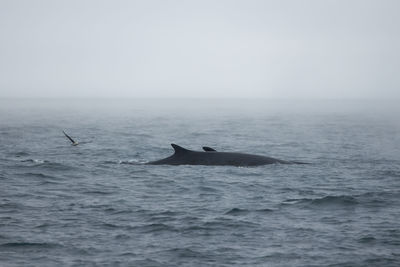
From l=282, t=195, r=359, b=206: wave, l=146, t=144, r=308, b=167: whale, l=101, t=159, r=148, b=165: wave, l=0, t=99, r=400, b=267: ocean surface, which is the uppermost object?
l=146, t=144, r=308, b=167: whale

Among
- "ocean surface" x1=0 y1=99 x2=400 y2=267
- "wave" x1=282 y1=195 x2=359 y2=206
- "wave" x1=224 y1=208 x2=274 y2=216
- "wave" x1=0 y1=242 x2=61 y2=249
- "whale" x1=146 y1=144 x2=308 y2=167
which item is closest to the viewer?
"ocean surface" x1=0 y1=99 x2=400 y2=267

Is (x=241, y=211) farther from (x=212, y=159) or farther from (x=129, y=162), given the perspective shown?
(x=129, y=162)

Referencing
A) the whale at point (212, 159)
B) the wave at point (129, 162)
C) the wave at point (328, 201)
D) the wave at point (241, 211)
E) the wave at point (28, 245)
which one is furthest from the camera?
the wave at point (129, 162)

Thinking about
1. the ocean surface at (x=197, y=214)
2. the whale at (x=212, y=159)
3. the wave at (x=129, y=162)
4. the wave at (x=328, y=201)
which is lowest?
the wave at (x=129, y=162)

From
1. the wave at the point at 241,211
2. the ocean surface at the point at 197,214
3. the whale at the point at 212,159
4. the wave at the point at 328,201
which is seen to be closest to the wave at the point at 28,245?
the ocean surface at the point at 197,214

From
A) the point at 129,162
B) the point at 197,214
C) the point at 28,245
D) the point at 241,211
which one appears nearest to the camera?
the point at 28,245

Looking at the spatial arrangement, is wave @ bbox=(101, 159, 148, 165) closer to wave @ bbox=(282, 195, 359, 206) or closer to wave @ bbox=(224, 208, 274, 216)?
wave @ bbox=(282, 195, 359, 206)

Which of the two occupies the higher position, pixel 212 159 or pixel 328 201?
pixel 212 159

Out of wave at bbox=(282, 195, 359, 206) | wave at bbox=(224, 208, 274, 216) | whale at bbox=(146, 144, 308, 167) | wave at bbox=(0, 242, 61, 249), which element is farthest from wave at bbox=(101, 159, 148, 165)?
wave at bbox=(0, 242, 61, 249)

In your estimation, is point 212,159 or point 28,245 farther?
point 212,159

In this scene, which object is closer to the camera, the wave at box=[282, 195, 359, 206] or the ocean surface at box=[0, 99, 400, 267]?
the ocean surface at box=[0, 99, 400, 267]

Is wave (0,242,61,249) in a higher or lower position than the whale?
lower

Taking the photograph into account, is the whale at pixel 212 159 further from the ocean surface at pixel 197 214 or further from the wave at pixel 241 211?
the wave at pixel 241 211

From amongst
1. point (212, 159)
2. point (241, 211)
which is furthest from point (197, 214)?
point (212, 159)
